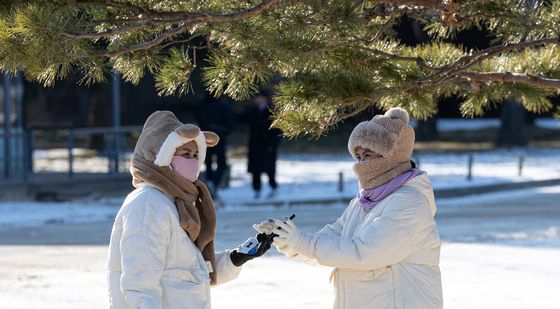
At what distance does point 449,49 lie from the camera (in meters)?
6.91

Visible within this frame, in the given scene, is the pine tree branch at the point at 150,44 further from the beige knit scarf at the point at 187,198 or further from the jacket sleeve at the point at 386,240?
the jacket sleeve at the point at 386,240

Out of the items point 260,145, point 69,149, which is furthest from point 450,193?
point 69,149

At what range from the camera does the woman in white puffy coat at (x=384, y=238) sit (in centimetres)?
496

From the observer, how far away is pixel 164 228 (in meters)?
4.73

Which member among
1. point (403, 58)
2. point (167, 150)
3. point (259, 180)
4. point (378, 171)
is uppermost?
point (403, 58)

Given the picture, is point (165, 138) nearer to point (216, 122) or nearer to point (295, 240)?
point (295, 240)

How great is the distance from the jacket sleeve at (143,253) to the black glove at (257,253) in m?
0.60

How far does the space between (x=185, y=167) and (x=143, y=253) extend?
1.67 ft

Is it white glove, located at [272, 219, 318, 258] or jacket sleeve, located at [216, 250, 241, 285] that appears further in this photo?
jacket sleeve, located at [216, 250, 241, 285]

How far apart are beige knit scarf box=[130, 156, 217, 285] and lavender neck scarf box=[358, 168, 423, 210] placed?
0.71 meters

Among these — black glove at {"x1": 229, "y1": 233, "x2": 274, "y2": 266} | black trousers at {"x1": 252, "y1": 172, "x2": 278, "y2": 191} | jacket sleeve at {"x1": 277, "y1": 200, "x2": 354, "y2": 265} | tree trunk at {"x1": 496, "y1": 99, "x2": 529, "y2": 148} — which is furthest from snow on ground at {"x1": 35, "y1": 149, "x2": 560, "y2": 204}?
black glove at {"x1": 229, "y1": 233, "x2": 274, "y2": 266}

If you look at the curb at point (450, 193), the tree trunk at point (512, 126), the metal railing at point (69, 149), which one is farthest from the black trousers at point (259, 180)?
the tree trunk at point (512, 126)

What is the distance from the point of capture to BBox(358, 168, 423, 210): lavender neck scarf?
198 inches

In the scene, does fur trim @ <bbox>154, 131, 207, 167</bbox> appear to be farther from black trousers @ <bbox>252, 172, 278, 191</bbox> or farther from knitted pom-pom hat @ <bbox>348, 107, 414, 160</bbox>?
black trousers @ <bbox>252, 172, 278, 191</bbox>
